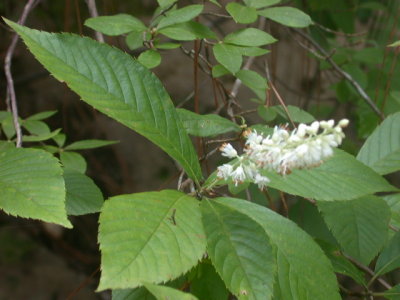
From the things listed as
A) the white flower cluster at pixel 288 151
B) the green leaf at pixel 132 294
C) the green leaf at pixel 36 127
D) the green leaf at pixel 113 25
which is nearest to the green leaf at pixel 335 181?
the white flower cluster at pixel 288 151

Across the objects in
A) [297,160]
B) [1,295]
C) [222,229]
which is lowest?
[1,295]

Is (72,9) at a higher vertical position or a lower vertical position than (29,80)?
higher

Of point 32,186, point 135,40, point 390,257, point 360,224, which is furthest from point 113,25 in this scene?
point 390,257

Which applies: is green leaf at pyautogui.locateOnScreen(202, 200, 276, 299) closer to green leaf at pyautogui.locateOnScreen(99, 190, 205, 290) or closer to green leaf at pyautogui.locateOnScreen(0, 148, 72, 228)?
green leaf at pyautogui.locateOnScreen(99, 190, 205, 290)

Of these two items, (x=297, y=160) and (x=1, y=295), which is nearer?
(x=297, y=160)

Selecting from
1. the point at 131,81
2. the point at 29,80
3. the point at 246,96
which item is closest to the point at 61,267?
the point at 29,80

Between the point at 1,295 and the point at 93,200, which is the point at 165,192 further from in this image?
the point at 1,295
